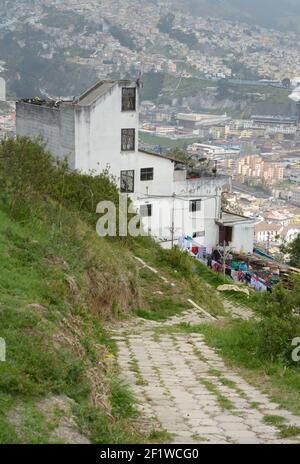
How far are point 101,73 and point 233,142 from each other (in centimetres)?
2895

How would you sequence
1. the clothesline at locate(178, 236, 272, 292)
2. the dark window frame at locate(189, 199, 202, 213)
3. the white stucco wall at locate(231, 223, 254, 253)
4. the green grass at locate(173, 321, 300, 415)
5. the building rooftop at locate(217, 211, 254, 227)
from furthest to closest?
the white stucco wall at locate(231, 223, 254, 253) → the building rooftop at locate(217, 211, 254, 227) → the dark window frame at locate(189, 199, 202, 213) → the clothesline at locate(178, 236, 272, 292) → the green grass at locate(173, 321, 300, 415)

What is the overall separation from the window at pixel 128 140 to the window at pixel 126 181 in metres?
0.85

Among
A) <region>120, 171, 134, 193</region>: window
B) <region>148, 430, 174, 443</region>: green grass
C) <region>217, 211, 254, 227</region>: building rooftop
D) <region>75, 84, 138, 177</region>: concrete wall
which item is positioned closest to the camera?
<region>148, 430, 174, 443</region>: green grass

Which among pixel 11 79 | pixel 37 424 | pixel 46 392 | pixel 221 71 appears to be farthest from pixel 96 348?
pixel 221 71

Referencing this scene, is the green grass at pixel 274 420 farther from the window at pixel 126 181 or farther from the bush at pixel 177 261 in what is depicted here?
the window at pixel 126 181

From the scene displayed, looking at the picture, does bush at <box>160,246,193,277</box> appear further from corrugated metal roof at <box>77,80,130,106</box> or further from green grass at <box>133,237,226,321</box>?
corrugated metal roof at <box>77,80,130,106</box>

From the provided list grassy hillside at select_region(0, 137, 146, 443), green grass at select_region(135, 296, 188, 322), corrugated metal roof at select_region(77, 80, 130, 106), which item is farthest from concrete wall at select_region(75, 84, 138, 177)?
green grass at select_region(135, 296, 188, 322)

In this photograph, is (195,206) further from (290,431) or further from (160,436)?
(160,436)

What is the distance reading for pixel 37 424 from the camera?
4688mm

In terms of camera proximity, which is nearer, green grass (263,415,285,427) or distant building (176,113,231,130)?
green grass (263,415,285,427)

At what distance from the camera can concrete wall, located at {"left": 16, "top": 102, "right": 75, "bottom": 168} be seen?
22641 millimetres

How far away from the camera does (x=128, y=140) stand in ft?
77.3

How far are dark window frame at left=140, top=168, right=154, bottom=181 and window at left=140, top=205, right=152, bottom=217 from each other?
39.4 inches
